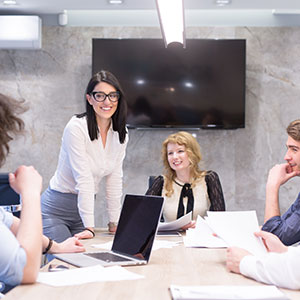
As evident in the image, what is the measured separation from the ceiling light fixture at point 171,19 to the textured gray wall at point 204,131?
7.27 ft

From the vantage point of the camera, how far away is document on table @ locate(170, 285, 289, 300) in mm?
1277

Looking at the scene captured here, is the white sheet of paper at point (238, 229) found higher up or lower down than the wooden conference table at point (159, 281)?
higher up

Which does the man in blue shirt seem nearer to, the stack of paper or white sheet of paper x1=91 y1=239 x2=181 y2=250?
the stack of paper

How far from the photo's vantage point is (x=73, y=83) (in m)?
4.91

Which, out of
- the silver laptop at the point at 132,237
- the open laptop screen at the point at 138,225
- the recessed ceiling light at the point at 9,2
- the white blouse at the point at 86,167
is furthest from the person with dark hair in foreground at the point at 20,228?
the recessed ceiling light at the point at 9,2

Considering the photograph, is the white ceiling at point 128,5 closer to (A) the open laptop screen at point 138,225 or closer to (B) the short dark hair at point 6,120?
(A) the open laptop screen at point 138,225

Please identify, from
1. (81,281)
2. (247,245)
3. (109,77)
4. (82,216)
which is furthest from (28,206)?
(109,77)

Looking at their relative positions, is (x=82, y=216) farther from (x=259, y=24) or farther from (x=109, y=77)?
(x=259, y=24)

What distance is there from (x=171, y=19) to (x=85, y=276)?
141 cm

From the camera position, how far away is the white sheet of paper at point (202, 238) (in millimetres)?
2238

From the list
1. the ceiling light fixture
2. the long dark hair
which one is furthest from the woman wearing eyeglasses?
the ceiling light fixture

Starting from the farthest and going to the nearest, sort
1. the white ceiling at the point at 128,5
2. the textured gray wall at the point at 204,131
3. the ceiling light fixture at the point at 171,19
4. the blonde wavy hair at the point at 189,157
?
1. the textured gray wall at the point at 204,131
2. the white ceiling at the point at 128,5
3. the blonde wavy hair at the point at 189,157
4. the ceiling light fixture at the point at 171,19

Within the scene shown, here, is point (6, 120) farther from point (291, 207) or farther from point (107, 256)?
point (291, 207)

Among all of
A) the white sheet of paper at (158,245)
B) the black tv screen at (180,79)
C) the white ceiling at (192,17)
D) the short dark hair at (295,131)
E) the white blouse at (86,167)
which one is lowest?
the white sheet of paper at (158,245)
